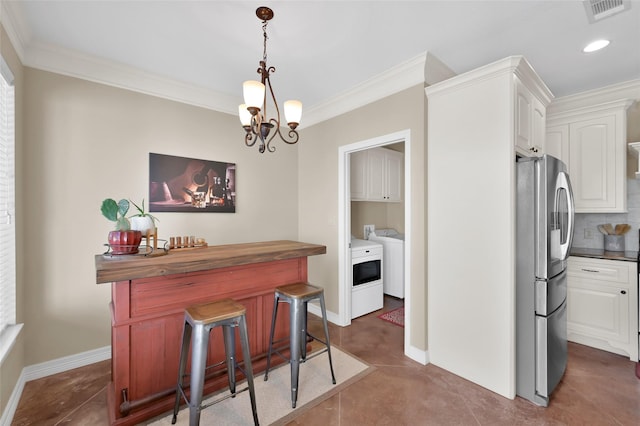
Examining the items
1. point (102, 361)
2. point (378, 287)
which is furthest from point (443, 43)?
point (102, 361)

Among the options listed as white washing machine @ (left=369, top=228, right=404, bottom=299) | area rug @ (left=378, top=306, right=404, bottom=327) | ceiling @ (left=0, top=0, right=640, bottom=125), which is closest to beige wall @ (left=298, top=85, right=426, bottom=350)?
ceiling @ (left=0, top=0, right=640, bottom=125)

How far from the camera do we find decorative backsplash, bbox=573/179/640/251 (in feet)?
9.53

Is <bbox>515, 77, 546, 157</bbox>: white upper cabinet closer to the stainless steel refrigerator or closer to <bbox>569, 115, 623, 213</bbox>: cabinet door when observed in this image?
the stainless steel refrigerator

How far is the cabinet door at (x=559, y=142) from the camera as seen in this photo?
3062 millimetres

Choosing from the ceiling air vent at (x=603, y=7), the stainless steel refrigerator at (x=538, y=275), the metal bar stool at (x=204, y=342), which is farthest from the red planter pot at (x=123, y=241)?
the ceiling air vent at (x=603, y=7)

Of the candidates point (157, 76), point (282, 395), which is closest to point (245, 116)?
point (157, 76)

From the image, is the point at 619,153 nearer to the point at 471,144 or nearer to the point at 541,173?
the point at 541,173

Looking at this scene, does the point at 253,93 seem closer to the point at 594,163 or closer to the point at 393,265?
the point at 393,265

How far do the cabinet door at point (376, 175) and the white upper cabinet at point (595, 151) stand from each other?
6.60 feet

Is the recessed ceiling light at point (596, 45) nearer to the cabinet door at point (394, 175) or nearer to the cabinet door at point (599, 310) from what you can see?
the cabinet door at point (599, 310)

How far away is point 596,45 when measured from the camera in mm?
2240

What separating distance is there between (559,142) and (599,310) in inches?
71.3

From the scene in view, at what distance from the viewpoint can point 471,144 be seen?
221cm

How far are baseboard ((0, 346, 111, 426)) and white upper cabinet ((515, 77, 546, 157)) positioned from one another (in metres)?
3.96
